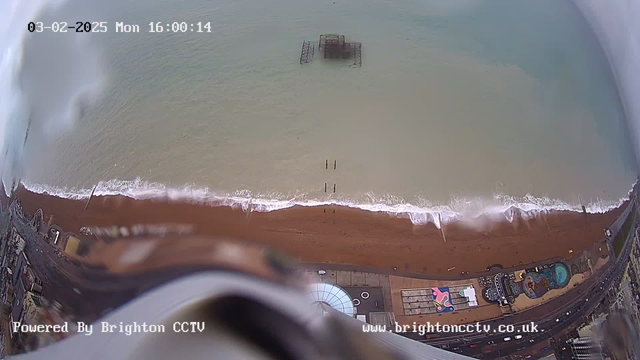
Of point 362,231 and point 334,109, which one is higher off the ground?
point 334,109

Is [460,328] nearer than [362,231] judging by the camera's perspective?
Yes

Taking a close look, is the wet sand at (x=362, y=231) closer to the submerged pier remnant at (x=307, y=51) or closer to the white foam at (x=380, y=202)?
the white foam at (x=380, y=202)

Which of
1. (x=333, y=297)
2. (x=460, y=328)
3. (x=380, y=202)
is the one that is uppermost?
(x=380, y=202)

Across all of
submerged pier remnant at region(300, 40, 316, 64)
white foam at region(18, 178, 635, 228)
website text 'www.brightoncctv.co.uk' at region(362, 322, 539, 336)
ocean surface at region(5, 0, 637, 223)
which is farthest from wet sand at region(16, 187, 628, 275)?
submerged pier remnant at region(300, 40, 316, 64)

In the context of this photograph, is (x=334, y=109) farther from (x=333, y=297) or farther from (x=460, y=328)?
(x=460, y=328)

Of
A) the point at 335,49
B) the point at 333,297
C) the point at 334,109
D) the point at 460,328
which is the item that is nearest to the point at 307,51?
the point at 335,49

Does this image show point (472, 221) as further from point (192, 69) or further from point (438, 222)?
point (192, 69)

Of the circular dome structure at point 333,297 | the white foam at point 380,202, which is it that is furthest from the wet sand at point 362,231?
the circular dome structure at point 333,297
